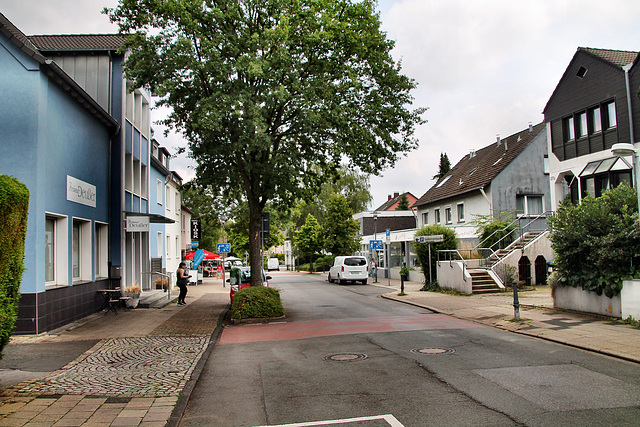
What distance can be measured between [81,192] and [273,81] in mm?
6311

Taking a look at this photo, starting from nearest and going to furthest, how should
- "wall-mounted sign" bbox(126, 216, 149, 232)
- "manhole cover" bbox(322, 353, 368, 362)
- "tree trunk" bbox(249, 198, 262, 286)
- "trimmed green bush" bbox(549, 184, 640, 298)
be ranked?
1. "manhole cover" bbox(322, 353, 368, 362)
2. "trimmed green bush" bbox(549, 184, 640, 298)
3. "tree trunk" bbox(249, 198, 262, 286)
4. "wall-mounted sign" bbox(126, 216, 149, 232)

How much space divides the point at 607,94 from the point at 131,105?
18.7m

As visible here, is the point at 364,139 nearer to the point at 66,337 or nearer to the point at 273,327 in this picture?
the point at 273,327

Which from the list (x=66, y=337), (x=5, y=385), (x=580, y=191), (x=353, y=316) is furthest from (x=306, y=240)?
(x=5, y=385)

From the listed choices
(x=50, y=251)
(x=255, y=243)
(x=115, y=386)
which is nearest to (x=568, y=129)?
(x=255, y=243)

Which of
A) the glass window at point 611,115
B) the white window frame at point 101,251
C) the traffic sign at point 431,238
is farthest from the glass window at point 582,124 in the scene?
the white window frame at point 101,251

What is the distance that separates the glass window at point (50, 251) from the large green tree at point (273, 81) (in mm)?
4506

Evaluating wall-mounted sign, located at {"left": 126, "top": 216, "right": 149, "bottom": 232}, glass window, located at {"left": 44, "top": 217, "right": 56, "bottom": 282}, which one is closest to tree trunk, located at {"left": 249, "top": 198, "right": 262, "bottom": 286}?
wall-mounted sign, located at {"left": 126, "top": 216, "right": 149, "bottom": 232}

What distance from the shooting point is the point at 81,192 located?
1476 cm

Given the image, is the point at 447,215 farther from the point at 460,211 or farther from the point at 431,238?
the point at 431,238

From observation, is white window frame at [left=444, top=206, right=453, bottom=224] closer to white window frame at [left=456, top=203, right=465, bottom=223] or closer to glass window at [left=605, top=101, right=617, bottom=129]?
white window frame at [left=456, top=203, right=465, bottom=223]

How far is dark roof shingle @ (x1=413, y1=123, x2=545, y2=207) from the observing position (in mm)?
32688

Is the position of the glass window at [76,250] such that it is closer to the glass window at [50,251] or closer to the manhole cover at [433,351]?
the glass window at [50,251]

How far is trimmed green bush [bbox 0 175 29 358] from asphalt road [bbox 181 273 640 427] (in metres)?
2.46
